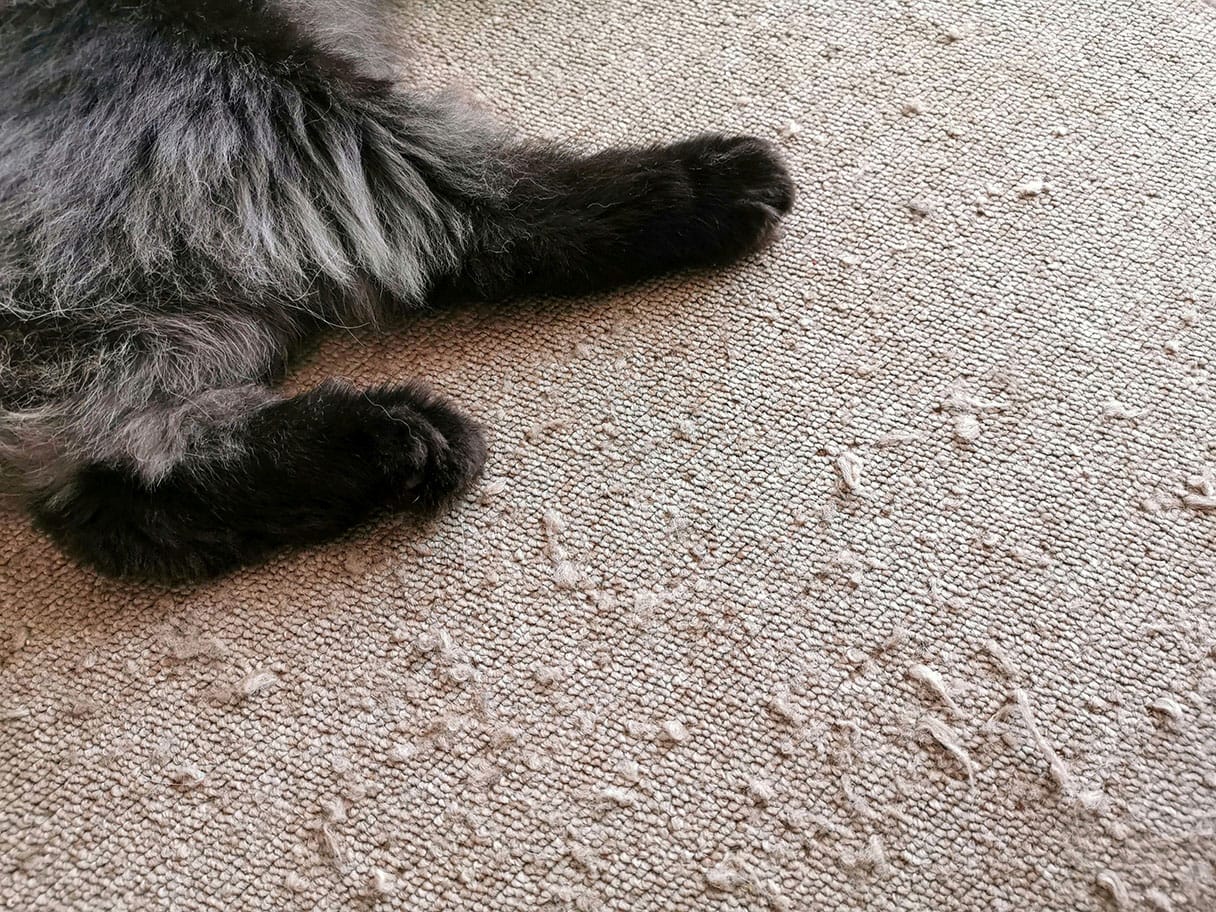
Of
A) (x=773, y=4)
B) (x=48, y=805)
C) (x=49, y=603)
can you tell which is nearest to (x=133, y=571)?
(x=49, y=603)

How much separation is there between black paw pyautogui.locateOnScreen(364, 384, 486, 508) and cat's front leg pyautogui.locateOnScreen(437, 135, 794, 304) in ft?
0.67

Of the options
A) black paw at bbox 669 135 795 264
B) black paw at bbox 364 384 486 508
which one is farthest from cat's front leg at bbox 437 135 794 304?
black paw at bbox 364 384 486 508

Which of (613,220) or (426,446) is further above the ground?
A: (613,220)

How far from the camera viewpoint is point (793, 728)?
0.84 m

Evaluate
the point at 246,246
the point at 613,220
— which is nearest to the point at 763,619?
the point at 613,220

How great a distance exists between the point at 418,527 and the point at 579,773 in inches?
11.4

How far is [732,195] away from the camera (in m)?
1.12

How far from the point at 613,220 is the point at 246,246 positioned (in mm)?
390

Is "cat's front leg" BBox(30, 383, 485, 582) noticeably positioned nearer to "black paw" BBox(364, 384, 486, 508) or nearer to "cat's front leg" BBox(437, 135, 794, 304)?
"black paw" BBox(364, 384, 486, 508)

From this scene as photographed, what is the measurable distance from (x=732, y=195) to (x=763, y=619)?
0.49m

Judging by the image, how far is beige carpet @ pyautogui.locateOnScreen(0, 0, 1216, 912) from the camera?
0.79m

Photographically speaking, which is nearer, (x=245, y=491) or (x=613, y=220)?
(x=245, y=491)

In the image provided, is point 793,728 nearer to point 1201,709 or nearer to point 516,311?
point 1201,709

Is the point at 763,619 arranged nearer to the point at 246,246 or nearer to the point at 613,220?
the point at 613,220
